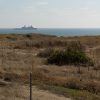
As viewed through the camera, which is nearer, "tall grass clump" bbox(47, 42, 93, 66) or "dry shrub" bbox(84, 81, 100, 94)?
"dry shrub" bbox(84, 81, 100, 94)

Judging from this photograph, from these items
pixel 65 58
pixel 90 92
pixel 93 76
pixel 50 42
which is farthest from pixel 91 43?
pixel 90 92

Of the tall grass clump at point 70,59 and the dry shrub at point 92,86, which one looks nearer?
the dry shrub at point 92,86

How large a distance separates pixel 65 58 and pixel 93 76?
5.98 metres

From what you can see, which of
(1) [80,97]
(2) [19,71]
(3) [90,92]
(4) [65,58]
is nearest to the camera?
(1) [80,97]

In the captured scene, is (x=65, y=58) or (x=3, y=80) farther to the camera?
(x=65, y=58)

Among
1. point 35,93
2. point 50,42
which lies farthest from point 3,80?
point 50,42

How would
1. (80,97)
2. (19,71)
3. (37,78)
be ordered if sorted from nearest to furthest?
(80,97)
(37,78)
(19,71)

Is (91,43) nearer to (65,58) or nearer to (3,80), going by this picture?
(65,58)

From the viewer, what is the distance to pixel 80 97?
10.9m

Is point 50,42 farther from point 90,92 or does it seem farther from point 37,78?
point 90,92

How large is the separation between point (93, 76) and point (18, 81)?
3833 mm

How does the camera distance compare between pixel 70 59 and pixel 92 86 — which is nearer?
pixel 92 86

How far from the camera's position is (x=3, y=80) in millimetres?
13430

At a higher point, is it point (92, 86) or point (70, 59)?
point (70, 59)
